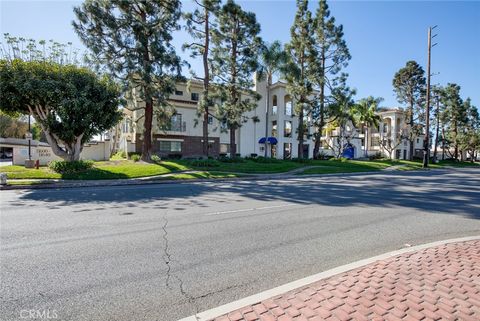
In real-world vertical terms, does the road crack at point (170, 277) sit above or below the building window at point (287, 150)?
below

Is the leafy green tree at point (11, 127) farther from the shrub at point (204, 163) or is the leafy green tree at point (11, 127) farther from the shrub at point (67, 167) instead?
the shrub at point (204, 163)

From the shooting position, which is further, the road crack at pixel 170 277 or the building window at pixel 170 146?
the building window at pixel 170 146

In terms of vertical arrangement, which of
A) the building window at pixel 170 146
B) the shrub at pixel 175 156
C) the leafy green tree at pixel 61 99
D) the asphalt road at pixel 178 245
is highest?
the leafy green tree at pixel 61 99

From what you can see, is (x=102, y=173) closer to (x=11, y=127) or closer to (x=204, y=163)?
(x=204, y=163)

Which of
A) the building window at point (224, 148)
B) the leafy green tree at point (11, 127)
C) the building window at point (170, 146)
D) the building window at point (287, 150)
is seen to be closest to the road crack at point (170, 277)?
the building window at point (170, 146)

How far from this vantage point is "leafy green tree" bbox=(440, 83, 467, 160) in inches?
2114

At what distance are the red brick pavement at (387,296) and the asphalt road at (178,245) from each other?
1.85 feet

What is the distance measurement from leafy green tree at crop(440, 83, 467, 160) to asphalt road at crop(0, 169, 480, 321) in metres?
56.1

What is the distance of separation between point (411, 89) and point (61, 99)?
170 ft

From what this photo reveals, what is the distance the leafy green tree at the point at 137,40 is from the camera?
2069cm

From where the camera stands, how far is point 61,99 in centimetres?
1576

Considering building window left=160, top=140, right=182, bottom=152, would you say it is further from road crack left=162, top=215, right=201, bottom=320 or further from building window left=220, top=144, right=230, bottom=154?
road crack left=162, top=215, right=201, bottom=320

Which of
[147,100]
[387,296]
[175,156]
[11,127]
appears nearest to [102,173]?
[147,100]

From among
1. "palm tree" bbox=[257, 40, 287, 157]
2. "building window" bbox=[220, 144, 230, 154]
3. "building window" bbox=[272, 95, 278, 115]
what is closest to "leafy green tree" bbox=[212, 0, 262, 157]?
"palm tree" bbox=[257, 40, 287, 157]
